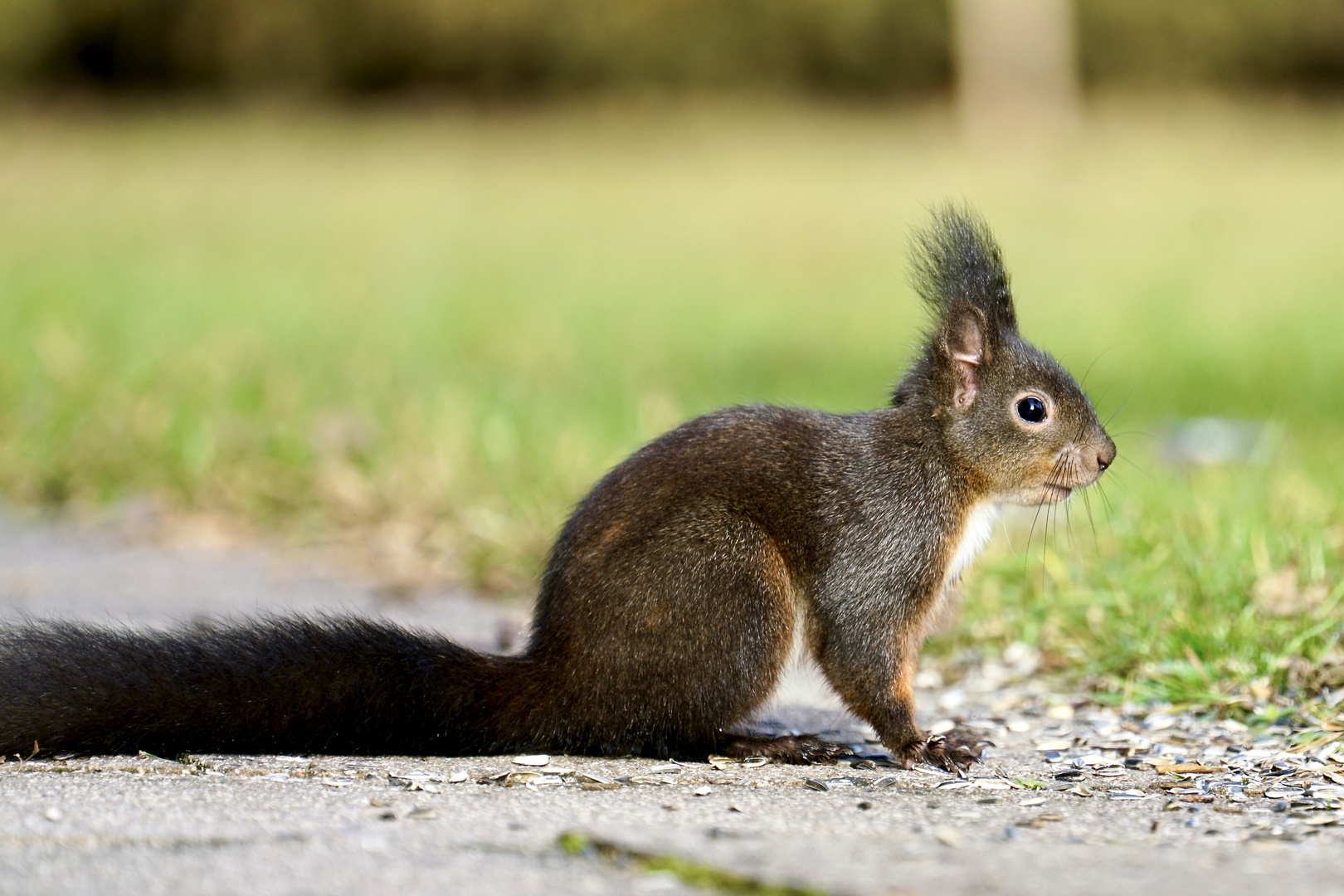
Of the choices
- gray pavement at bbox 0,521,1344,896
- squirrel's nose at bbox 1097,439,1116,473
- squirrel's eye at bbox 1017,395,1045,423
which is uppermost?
squirrel's eye at bbox 1017,395,1045,423

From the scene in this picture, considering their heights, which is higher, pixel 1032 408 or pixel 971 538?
pixel 1032 408

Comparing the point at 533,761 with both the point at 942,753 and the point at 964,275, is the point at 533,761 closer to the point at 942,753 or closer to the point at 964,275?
the point at 942,753

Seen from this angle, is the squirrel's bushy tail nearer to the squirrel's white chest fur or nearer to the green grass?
the squirrel's white chest fur

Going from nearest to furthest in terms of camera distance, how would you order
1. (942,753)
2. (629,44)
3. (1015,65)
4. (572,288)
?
(942,753) → (572,288) → (1015,65) → (629,44)

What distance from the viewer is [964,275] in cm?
383

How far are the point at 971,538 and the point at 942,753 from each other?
1.81 feet

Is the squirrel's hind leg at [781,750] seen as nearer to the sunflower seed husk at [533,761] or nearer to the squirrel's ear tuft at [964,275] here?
the sunflower seed husk at [533,761]

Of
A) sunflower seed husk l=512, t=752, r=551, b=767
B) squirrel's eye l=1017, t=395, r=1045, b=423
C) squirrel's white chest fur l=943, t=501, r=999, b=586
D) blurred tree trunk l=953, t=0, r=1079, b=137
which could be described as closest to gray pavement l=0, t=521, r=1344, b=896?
sunflower seed husk l=512, t=752, r=551, b=767

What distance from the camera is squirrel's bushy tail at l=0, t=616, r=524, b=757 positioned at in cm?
318

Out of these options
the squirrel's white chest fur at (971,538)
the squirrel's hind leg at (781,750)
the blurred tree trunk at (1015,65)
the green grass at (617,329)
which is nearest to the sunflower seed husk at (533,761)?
the squirrel's hind leg at (781,750)

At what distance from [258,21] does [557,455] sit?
98.8 feet

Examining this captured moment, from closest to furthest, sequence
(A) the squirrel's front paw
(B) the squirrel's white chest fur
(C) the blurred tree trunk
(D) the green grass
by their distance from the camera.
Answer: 1. (A) the squirrel's front paw
2. (B) the squirrel's white chest fur
3. (D) the green grass
4. (C) the blurred tree trunk

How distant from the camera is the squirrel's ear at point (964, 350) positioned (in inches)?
150

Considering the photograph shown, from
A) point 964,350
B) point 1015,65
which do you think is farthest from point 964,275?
point 1015,65
